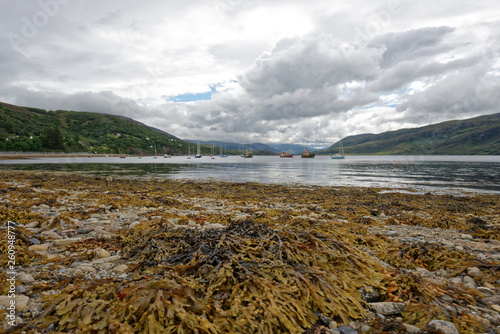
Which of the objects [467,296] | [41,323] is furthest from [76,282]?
[467,296]

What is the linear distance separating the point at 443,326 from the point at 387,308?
63 cm

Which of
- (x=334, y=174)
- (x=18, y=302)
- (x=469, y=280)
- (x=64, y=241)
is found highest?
(x=18, y=302)

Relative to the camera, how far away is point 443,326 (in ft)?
9.46

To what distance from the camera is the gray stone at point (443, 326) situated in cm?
282

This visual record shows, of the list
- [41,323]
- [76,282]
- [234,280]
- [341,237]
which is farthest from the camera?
[341,237]

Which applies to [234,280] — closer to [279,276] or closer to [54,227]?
[279,276]

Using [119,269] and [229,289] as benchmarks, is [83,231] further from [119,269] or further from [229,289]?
[229,289]

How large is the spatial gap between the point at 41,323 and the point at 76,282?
0.95 metres

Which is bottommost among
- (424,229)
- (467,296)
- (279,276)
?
(424,229)

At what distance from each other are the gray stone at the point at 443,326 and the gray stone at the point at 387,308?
38 cm

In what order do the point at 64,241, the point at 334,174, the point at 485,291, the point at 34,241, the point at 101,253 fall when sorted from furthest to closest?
the point at 334,174, the point at 64,241, the point at 34,241, the point at 101,253, the point at 485,291

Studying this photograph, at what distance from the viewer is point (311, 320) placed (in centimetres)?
308

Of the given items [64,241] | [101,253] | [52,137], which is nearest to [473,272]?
[101,253]

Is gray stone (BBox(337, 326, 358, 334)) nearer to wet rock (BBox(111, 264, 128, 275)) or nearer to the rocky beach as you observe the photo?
the rocky beach
